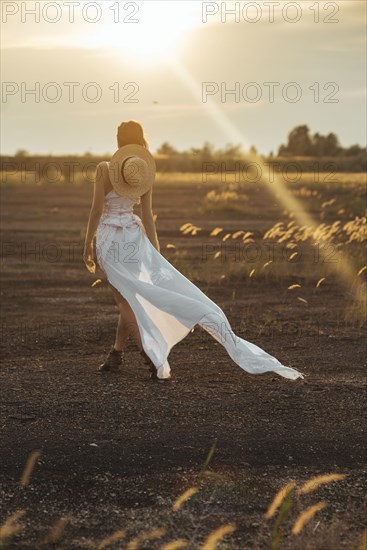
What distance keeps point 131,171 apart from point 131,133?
15.2 inches

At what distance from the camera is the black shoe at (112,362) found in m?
8.23

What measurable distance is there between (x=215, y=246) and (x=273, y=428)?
13104mm

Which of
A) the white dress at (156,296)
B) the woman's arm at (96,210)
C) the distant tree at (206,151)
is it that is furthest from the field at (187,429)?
the distant tree at (206,151)

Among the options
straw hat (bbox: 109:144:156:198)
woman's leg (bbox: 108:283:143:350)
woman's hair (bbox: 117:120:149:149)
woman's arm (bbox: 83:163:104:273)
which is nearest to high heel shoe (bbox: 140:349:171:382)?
woman's leg (bbox: 108:283:143:350)

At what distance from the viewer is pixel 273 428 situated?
6676mm

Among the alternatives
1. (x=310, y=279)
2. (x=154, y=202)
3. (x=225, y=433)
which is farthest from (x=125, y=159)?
(x=154, y=202)

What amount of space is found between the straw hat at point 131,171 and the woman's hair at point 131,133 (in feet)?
0.20

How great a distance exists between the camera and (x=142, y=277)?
800cm

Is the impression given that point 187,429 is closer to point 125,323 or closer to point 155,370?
point 155,370

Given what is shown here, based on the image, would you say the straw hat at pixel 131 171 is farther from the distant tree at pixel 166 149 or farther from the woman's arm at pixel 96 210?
the distant tree at pixel 166 149

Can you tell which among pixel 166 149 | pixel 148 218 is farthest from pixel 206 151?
pixel 148 218

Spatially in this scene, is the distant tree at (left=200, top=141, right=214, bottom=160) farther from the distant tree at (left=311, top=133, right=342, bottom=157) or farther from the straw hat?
the straw hat

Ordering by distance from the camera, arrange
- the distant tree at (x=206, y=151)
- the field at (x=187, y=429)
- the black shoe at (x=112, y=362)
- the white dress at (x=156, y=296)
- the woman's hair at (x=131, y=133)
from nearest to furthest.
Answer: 1. the field at (x=187, y=429)
2. the white dress at (x=156, y=296)
3. the woman's hair at (x=131, y=133)
4. the black shoe at (x=112, y=362)
5. the distant tree at (x=206, y=151)

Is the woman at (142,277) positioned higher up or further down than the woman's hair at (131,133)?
further down
